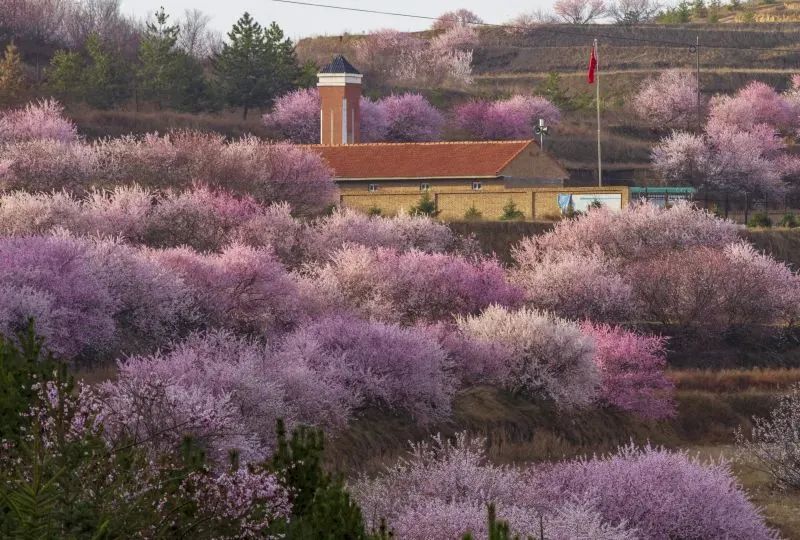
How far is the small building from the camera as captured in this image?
186ft

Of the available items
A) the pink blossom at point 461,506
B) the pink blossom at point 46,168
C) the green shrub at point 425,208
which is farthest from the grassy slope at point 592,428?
the pink blossom at point 46,168

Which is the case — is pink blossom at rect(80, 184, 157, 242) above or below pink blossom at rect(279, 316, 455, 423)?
above

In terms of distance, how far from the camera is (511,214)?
54.7m

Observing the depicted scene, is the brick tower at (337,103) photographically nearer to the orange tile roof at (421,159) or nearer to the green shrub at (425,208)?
the orange tile roof at (421,159)

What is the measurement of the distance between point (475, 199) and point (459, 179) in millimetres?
3833

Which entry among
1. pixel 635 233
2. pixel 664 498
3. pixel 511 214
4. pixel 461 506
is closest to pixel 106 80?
pixel 511 214

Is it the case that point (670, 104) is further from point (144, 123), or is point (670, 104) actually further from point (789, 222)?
point (144, 123)

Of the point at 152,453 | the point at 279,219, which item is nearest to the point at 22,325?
the point at 152,453

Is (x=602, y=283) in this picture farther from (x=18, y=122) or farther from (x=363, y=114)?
(x=363, y=114)

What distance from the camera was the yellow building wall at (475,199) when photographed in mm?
56312

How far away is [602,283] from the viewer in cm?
4322

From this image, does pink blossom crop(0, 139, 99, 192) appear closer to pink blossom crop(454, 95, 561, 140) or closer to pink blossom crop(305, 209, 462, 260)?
pink blossom crop(305, 209, 462, 260)

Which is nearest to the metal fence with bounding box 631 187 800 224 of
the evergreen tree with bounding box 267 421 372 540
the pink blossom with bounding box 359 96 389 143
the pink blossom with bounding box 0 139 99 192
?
the pink blossom with bounding box 359 96 389 143

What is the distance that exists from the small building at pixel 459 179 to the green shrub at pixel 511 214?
970mm
